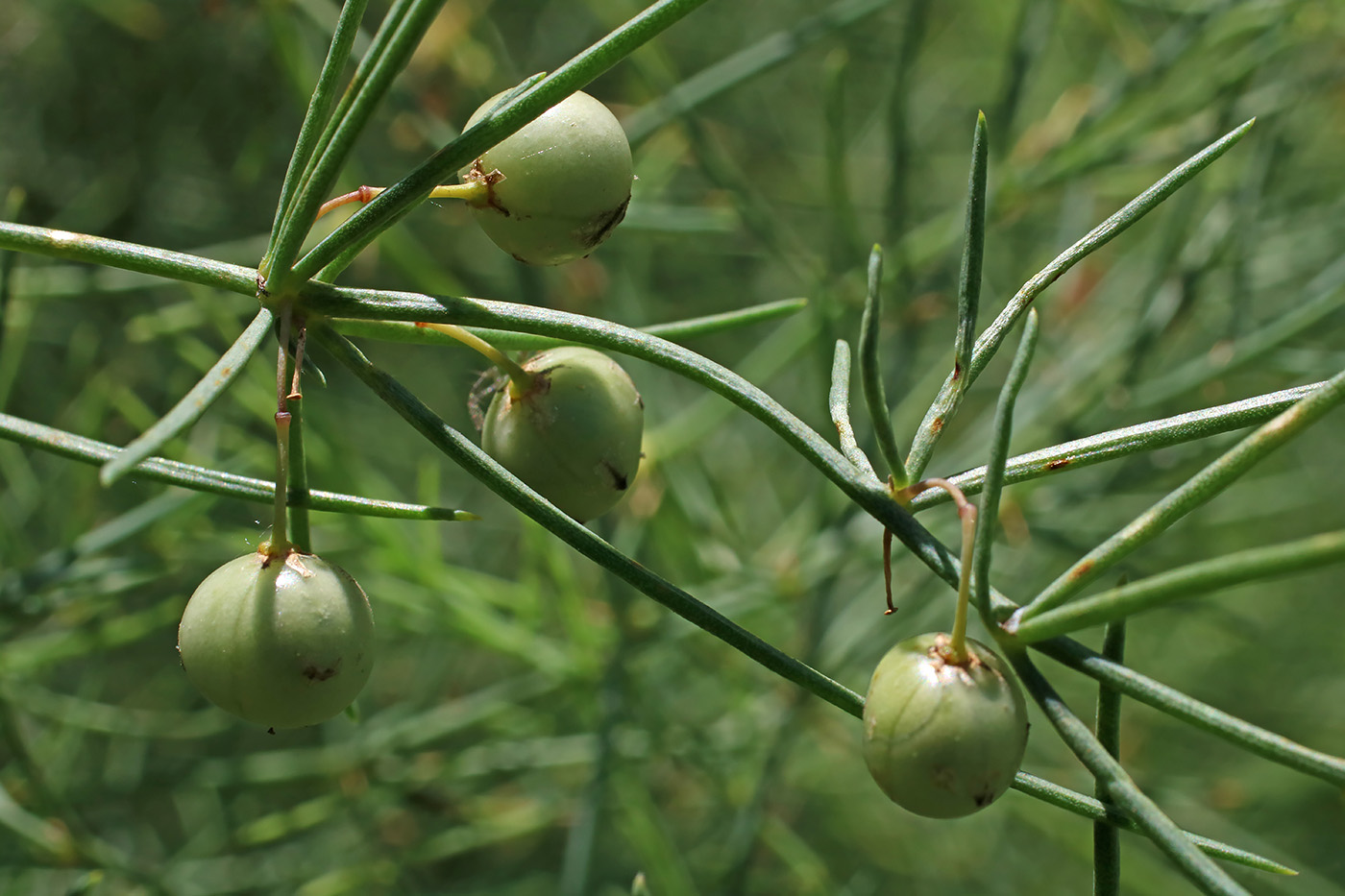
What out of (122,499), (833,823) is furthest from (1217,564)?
(833,823)

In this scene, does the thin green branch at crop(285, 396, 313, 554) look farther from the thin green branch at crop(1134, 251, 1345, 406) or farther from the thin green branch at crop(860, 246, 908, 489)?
the thin green branch at crop(1134, 251, 1345, 406)

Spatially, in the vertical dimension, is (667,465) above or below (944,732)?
above

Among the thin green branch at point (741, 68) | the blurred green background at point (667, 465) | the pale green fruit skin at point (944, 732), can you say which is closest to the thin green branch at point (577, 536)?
the pale green fruit skin at point (944, 732)

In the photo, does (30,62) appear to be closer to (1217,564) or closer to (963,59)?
(963,59)

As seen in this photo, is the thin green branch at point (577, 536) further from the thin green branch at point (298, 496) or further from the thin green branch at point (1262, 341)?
the thin green branch at point (1262, 341)

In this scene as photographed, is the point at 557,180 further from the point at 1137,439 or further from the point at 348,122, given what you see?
the point at 1137,439

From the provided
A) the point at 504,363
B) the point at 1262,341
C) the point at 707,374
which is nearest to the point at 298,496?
the point at 504,363
